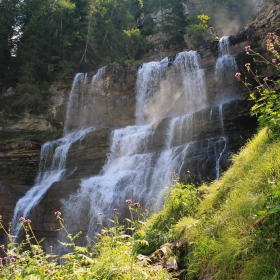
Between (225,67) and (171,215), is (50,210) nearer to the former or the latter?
(171,215)

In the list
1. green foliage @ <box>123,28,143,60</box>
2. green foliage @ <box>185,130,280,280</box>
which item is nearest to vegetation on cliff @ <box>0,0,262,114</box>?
green foliage @ <box>123,28,143,60</box>

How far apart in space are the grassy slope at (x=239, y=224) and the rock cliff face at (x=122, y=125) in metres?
4.52

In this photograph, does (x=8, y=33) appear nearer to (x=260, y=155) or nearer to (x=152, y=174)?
(x=152, y=174)

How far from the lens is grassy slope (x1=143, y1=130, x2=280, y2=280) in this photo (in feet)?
8.12

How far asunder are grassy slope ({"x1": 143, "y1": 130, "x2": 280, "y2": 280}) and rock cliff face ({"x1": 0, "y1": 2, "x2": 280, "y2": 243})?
178 inches

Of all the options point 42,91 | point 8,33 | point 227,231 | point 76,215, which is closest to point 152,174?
point 76,215

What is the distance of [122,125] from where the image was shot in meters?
21.3

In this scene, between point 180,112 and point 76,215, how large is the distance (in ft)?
36.2

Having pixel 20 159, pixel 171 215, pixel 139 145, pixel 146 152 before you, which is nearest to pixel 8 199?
pixel 20 159

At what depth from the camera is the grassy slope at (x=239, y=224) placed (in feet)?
8.12

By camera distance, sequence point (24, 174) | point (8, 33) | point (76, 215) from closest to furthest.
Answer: point (76, 215) < point (24, 174) < point (8, 33)

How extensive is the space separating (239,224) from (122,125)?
18495 millimetres

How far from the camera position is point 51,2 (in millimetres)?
27016

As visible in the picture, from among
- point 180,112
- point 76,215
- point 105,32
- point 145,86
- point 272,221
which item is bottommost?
point 76,215
